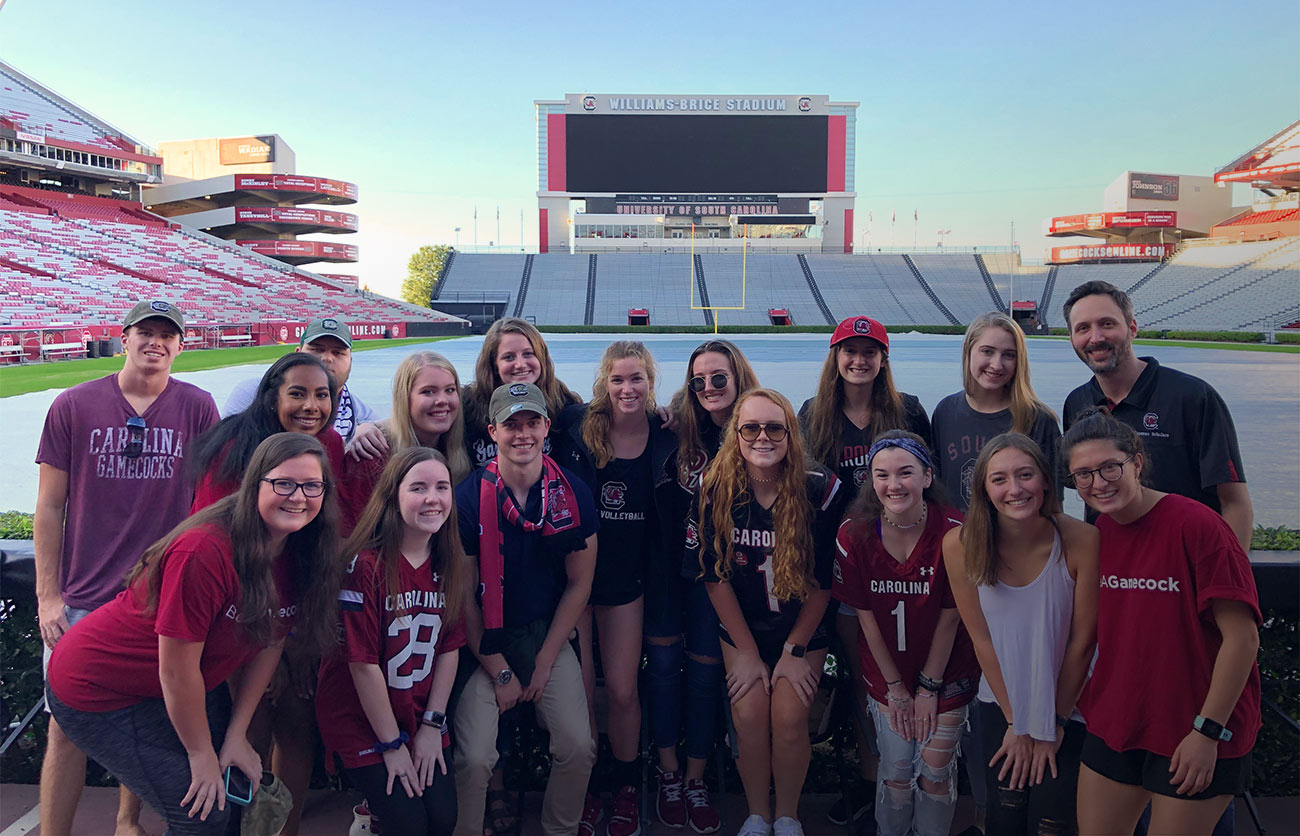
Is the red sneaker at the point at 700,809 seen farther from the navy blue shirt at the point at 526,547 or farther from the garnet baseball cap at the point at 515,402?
the garnet baseball cap at the point at 515,402

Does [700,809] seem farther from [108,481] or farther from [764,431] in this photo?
[108,481]

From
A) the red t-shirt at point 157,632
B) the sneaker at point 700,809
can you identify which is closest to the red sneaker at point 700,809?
the sneaker at point 700,809

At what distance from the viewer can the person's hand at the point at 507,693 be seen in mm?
2615

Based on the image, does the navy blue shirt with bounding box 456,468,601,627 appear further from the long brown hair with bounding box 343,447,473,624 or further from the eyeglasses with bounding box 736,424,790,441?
the eyeglasses with bounding box 736,424,790,441

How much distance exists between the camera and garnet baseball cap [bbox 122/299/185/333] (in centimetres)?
285

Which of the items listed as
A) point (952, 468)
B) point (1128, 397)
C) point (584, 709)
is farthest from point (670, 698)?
point (1128, 397)

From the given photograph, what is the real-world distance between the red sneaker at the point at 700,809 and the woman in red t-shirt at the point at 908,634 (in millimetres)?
585

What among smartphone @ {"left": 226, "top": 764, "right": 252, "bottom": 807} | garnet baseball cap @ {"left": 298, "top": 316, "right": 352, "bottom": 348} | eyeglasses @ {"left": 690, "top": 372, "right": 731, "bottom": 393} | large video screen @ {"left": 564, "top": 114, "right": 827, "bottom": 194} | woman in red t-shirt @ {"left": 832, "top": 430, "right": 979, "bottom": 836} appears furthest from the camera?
large video screen @ {"left": 564, "top": 114, "right": 827, "bottom": 194}

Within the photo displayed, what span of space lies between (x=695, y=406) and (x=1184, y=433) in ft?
5.63

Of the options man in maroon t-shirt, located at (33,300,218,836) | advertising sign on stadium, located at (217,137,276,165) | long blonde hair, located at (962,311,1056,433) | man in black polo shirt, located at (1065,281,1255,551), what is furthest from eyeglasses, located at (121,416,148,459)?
advertising sign on stadium, located at (217,137,276,165)

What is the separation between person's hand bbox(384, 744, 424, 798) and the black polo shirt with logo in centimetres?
258

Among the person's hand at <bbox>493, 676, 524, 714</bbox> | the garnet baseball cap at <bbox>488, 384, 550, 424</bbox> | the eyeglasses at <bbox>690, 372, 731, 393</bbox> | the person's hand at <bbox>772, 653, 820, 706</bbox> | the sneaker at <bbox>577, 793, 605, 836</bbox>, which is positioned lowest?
the sneaker at <bbox>577, 793, 605, 836</bbox>

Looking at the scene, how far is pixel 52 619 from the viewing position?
8.84 feet

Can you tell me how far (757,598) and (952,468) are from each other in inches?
40.4
